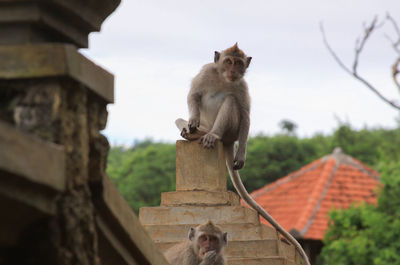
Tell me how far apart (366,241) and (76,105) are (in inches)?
485

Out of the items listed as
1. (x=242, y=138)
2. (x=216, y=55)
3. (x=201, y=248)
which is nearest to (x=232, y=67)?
(x=216, y=55)

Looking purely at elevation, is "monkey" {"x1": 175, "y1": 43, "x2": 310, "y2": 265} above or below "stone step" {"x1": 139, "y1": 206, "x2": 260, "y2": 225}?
above

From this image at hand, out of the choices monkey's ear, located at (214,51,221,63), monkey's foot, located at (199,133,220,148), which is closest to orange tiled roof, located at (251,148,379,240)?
monkey's ear, located at (214,51,221,63)

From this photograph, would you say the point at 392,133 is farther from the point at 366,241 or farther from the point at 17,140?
the point at 17,140

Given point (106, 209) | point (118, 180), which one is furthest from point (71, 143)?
point (118, 180)

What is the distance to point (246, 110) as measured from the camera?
8734 mm

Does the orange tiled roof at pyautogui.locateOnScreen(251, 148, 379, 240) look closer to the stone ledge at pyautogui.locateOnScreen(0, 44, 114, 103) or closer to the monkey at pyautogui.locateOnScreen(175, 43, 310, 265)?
the monkey at pyautogui.locateOnScreen(175, 43, 310, 265)

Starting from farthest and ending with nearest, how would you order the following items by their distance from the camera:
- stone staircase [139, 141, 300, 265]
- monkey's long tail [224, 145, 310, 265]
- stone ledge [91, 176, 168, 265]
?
monkey's long tail [224, 145, 310, 265] → stone staircase [139, 141, 300, 265] → stone ledge [91, 176, 168, 265]

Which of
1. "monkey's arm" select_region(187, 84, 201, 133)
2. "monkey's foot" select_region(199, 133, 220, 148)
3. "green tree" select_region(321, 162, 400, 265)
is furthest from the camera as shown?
"green tree" select_region(321, 162, 400, 265)

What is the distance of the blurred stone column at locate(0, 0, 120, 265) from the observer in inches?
107

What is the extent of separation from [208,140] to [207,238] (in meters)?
1.09

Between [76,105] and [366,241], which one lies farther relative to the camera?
[366,241]

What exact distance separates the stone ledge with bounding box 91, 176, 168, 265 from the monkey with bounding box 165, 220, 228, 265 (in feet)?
10.9

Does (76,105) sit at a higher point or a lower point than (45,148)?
higher
